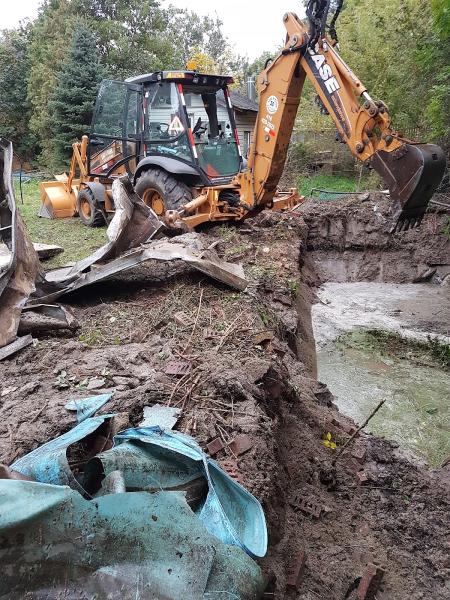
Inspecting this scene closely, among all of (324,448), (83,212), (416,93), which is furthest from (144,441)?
(416,93)

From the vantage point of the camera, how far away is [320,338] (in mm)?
7137

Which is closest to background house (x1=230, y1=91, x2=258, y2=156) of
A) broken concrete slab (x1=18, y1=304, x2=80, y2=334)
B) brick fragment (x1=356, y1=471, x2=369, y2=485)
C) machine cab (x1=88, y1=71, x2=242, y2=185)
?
machine cab (x1=88, y1=71, x2=242, y2=185)

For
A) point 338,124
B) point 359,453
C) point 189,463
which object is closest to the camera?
point 189,463

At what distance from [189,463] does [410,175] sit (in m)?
3.98

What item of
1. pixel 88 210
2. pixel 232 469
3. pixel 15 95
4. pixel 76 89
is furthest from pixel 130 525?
pixel 15 95

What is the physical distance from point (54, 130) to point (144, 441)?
63.3ft

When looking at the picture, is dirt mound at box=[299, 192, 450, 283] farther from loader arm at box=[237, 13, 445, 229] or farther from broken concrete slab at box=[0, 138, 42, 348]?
broken concrete slab at box=[0, 138, 42, 348]

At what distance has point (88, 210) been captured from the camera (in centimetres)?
988

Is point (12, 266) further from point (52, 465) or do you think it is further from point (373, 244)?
point (373, 244)

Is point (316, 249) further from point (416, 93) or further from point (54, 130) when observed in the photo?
point (54, 130)

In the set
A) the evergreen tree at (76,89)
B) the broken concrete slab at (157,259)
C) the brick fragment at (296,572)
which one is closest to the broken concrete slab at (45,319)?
the broken concrete slab at (157,259)

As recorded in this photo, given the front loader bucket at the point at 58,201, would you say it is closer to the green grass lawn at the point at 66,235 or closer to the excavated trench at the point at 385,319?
the green grass lawn at the point at 66,235

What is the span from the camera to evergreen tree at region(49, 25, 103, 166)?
17.7m

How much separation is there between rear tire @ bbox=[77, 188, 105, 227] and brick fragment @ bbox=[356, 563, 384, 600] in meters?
8.16
